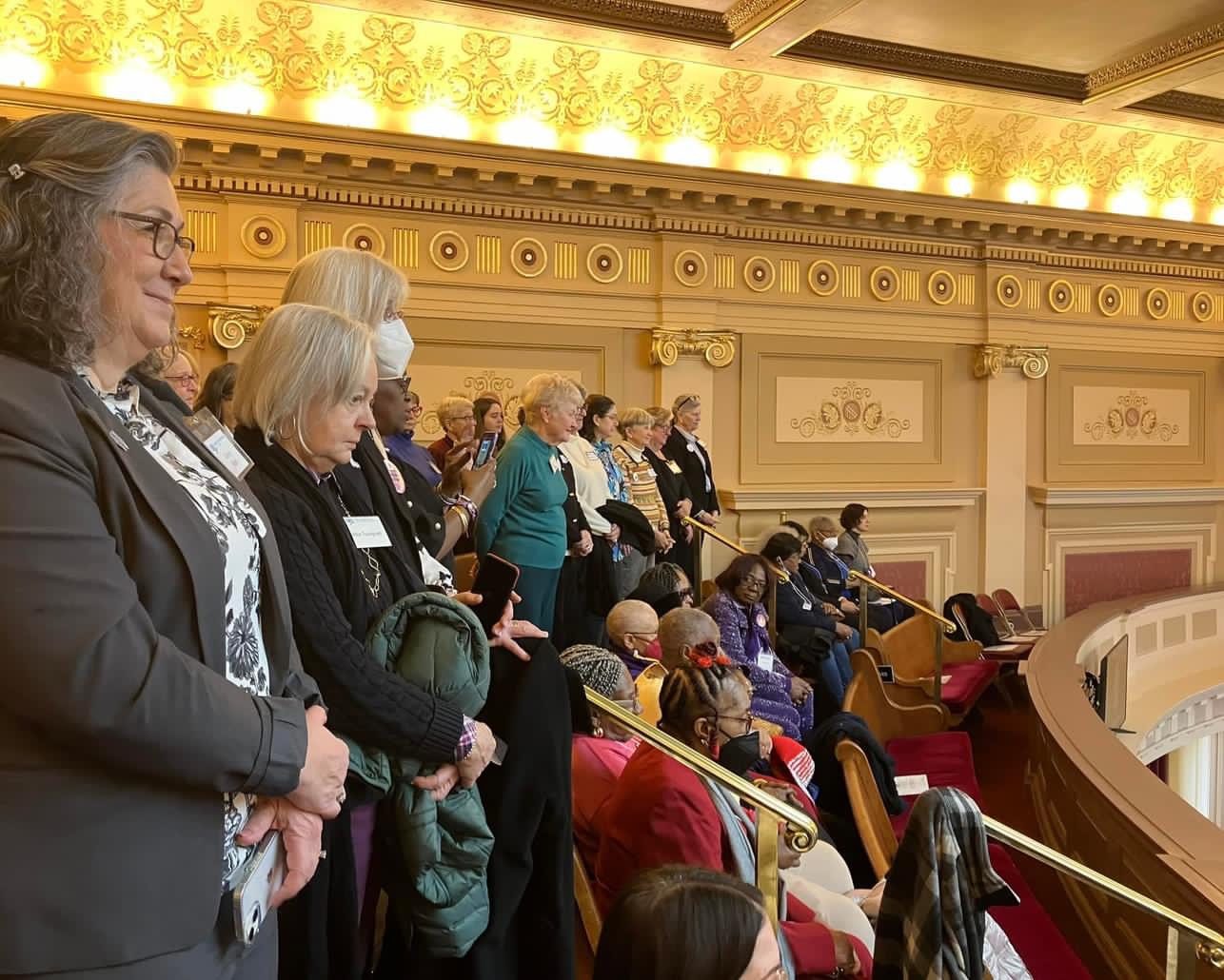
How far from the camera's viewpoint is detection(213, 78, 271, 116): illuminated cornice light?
6.93 meters

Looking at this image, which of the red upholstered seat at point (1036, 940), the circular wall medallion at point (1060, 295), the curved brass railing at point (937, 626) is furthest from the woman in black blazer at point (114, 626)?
the circular wall medallion at point (1060, 295)

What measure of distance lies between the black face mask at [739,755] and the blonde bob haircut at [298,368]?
1.29 m

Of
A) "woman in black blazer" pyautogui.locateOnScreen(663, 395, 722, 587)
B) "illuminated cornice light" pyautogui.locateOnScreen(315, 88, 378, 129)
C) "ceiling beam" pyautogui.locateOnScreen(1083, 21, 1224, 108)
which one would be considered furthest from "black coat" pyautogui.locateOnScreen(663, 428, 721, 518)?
"ceiling beam" pyautogui.locateOnScreen(1083, 21, 1224, 108)

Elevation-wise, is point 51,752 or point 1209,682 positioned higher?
point 51,752

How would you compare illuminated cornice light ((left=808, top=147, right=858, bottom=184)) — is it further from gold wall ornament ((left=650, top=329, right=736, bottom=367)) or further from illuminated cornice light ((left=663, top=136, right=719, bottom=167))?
gold wall ornament ((left=650, top=329, right=736, bottom=367))

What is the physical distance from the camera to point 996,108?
9234mm

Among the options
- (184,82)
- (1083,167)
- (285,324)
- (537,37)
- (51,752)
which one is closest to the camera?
(51,752)

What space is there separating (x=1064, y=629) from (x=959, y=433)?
2.31 m

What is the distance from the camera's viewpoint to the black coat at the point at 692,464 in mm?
7371

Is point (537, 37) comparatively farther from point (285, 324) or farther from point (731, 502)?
point (285, 324)

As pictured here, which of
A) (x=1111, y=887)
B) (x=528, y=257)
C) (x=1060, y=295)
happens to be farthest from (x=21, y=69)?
(x=1060, y=295)

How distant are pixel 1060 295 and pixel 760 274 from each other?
3.10 meters

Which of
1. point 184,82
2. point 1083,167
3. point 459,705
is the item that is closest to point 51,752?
point 459,705

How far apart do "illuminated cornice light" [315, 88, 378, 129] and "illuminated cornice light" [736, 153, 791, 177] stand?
2858mm
